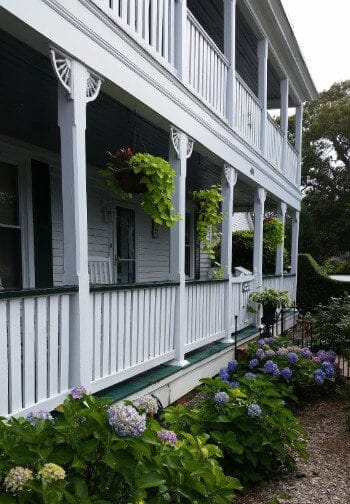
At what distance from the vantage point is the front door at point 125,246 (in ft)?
26.1

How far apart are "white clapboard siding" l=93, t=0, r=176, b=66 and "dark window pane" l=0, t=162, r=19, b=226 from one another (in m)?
2.18

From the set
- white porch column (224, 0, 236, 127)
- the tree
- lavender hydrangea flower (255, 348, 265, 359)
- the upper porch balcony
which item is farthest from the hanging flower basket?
the tree

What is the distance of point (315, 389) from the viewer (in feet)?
17.7

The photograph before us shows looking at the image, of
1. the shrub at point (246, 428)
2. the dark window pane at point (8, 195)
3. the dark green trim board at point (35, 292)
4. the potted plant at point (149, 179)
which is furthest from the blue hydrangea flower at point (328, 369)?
the dark window pane at point (8, 195)

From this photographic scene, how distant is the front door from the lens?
314 inches

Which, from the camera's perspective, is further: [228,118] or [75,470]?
[228,118]

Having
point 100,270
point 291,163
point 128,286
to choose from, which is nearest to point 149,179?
point 128,286

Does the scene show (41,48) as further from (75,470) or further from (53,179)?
(53,179)

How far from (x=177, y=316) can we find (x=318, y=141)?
32611mm

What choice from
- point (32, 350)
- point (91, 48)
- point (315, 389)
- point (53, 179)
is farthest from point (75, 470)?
point (53, 179)

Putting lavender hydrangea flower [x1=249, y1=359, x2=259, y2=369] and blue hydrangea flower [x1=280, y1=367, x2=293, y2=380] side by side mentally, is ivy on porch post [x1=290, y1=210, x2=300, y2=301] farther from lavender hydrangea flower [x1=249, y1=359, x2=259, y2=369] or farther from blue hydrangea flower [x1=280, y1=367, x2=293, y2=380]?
blue hydrangea flower [x1=280, y1=367, x2=293, y2=380]

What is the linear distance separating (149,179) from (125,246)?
4112mm

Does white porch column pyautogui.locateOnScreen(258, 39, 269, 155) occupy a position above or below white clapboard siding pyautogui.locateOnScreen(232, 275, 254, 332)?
above

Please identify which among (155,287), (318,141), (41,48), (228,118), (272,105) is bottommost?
(155,287)
